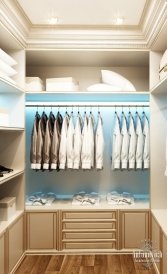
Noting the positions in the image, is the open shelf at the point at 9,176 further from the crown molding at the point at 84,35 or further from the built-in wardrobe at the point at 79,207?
the crown molding at the point at 84,35

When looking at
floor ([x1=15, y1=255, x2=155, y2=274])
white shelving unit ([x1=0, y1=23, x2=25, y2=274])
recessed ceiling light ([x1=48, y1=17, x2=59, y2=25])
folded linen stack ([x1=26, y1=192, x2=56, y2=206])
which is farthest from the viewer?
folded linen stack ([x1=26, y1=192, x2=56, y2=206])

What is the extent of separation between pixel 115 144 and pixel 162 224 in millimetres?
1103

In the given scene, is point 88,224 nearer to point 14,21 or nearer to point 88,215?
point 88,215

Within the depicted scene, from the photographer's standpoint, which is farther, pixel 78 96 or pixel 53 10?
pixel 78 96

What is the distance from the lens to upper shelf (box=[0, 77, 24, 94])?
255 centimetres

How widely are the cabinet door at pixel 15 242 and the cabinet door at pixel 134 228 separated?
45.8 inches

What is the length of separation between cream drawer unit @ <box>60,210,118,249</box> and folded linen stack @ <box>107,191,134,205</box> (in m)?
0.19

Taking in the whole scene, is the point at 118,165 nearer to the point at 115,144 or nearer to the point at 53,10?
the point at 115,144

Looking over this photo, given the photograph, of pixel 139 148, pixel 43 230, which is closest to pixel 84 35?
pixel 139 148

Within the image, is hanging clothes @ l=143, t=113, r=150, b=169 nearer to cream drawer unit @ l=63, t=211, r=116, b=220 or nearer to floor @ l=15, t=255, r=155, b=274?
cream drawer unit @ l=63, t=211, r=116, b=220

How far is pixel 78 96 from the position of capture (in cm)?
329

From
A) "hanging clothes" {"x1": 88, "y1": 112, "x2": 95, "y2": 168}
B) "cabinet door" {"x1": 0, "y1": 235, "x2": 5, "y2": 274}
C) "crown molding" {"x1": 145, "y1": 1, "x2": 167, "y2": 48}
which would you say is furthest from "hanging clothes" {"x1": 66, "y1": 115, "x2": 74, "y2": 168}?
"crown molding" {"x1": 145, "y1": 1, "x2": 167, "y2": 48}

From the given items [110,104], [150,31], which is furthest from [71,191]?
[150,31]

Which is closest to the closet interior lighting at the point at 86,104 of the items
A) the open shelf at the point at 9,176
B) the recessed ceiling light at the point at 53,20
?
the open shelf at the point at 9,176
